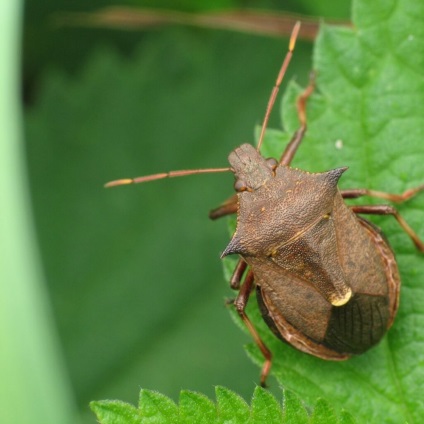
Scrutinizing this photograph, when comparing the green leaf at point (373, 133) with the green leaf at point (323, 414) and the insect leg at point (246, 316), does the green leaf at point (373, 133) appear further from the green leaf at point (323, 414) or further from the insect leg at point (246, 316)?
the green leaf at point (323, 414)

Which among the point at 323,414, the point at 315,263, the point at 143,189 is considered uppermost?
the point at 143,189

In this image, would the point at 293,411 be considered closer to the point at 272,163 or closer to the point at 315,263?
the point at 315,263

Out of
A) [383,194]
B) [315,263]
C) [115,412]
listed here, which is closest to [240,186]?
[315,263]

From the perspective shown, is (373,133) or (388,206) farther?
(373,133)

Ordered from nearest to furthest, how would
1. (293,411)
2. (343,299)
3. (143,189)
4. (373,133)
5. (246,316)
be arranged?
(293,411), (343,299), (246,316), (373,133), (143,189)

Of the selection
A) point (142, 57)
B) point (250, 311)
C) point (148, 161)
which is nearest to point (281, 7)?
point (142, 57)

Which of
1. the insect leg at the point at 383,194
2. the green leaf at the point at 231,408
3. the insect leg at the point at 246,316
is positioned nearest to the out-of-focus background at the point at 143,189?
the insect leg at the point at 246,316
